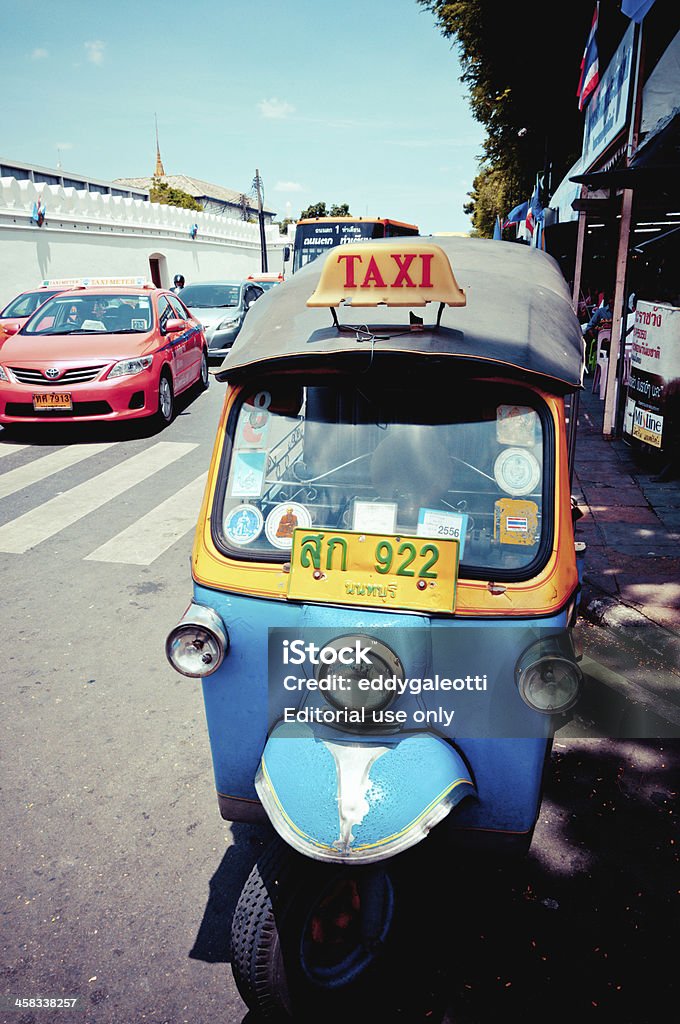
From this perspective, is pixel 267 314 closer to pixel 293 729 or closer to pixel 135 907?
pixel 293 729

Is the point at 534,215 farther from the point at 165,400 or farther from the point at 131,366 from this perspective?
the point at 131,366

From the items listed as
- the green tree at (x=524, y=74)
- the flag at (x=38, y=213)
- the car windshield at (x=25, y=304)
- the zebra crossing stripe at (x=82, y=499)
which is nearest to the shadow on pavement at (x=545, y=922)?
Answer: the zebra crossing stripe at (x=82, y=499)

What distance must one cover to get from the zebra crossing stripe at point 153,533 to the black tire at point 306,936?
403 centimetres

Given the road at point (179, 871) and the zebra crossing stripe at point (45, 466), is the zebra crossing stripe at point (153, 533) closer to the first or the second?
the road at point (179, 871)

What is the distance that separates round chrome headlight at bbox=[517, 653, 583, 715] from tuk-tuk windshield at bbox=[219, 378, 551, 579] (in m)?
0.32

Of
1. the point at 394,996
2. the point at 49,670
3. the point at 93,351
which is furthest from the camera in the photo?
the point at 93,351

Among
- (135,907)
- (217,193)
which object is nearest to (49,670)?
(135,907)

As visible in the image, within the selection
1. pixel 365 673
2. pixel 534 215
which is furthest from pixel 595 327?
pixel 365 673

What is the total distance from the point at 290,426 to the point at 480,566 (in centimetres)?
87

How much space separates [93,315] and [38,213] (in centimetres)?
1630

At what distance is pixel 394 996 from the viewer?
8.31 ft

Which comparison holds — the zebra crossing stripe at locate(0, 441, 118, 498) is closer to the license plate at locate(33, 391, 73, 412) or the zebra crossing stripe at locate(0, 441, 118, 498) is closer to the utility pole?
the license plate at locate(33, 391, 73, 412)

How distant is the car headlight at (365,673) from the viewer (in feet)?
8.20

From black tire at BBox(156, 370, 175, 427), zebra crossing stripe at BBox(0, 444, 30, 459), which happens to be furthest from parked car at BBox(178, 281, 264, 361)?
zebra crossing stripe at BBox(0, 444, 30, 459)
